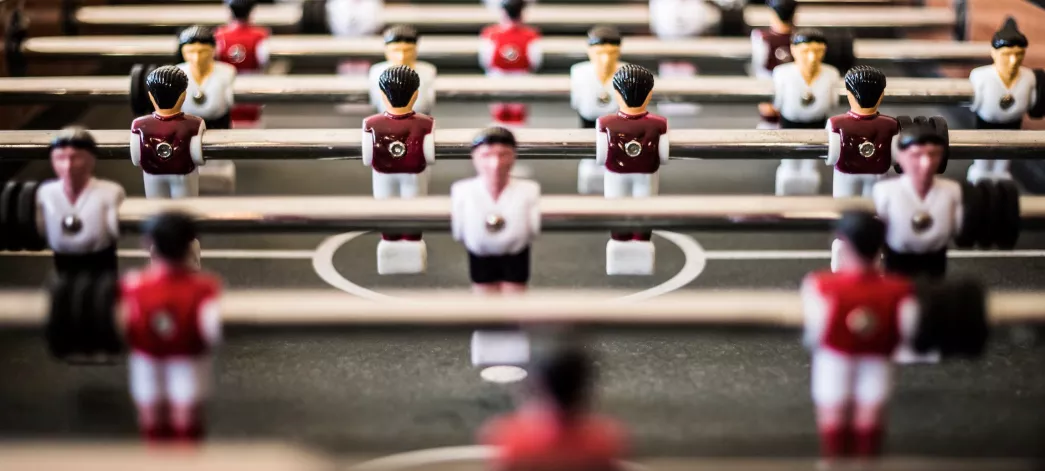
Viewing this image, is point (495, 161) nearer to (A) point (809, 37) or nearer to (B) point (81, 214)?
(B) point (81, 214)

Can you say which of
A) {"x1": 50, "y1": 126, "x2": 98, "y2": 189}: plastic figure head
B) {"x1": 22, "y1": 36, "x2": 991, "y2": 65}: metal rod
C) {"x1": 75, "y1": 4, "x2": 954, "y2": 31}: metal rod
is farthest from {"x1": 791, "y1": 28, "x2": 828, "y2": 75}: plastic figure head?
{"x1": 50, "y1": 126, "x2": 98, "y2": 189}: plastic figure head

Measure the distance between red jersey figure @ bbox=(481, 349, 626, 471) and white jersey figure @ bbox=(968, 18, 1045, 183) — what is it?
2866 millimetres

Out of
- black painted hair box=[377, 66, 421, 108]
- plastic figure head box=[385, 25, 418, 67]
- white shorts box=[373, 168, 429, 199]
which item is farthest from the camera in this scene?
plastic figure head box=[385, 25, 418, 67]

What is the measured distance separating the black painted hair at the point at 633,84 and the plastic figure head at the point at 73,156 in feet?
5.20

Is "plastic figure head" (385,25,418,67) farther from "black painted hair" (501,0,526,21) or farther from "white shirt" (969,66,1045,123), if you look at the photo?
"white shirt" (969,66,1045,123)

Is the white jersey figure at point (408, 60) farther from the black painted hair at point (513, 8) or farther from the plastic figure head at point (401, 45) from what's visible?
the black painted hair at point (513, 8)

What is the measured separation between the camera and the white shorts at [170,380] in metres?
2.98

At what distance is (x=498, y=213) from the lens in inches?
134

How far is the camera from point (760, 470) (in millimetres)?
2627

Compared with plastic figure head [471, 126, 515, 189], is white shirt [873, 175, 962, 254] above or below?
below

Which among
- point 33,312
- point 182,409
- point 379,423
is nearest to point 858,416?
point 379,423

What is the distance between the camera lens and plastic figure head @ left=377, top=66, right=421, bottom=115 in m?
4.02

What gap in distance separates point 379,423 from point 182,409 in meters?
0.71

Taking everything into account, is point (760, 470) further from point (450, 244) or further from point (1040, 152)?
point (450, 244)
